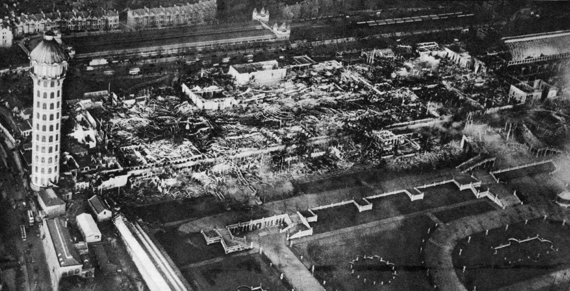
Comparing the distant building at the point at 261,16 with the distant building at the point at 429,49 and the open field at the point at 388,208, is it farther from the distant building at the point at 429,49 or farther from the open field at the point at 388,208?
the open field at the point at 388,208

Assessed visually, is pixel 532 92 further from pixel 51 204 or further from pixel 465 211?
pixel 51 204

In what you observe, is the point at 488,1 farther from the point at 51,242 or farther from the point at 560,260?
the point at 51,242

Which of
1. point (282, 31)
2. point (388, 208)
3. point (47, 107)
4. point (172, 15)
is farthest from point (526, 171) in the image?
Result: point (172, 15)

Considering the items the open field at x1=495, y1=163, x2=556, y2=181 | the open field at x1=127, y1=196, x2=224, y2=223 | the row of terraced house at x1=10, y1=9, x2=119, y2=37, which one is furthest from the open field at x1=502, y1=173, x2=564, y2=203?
the row of terraced house at x1=10, y1=9, x2=119, y2=37

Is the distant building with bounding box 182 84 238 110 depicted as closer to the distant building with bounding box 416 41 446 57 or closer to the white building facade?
the white building facade

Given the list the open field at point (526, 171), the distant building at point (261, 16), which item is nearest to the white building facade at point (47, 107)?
the open field at point (526, 171)
